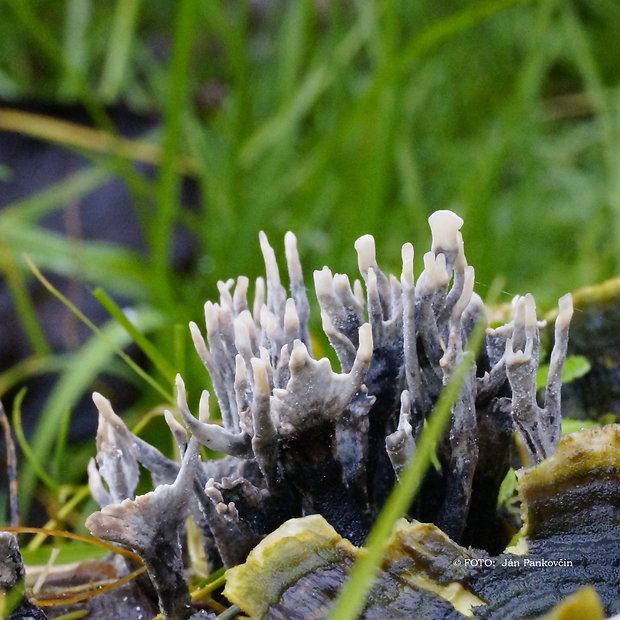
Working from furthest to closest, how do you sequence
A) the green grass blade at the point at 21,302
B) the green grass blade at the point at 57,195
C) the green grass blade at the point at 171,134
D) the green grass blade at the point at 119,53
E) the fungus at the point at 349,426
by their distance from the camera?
the green grass blade at the point at 119,53 → the green grass blade at the point at 57,195 → the green grass blade at the point at 21,302 → the green grass blade at the point at 171,134 → the fungus at the point at 349,426

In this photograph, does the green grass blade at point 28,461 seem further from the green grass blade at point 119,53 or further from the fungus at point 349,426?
the green grass blade at point 119,53

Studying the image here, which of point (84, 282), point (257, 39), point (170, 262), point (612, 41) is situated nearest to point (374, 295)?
point (84, 282)

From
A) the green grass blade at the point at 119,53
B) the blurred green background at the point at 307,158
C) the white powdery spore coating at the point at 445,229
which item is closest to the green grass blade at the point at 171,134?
the blurred green background at the point at 307,158

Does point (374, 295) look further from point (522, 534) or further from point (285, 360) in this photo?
point (522, 534)

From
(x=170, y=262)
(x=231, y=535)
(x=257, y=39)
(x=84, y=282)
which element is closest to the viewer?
(x=231, y=535)

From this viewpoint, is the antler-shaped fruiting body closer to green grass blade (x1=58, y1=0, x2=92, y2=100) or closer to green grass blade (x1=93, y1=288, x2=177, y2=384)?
green grass blade (x1=93, y1=288, x2=177, y2=384)

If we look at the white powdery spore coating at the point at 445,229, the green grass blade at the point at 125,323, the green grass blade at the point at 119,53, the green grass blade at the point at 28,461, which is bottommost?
the green grass blade at the point at 28,461

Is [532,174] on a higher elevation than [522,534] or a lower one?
higher

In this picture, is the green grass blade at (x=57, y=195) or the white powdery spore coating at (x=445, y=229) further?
the green grass blade at (x=57, y=195)

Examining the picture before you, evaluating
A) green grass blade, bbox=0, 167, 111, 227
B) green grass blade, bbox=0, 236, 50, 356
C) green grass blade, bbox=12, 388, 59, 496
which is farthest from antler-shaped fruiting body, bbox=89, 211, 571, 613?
green grass blade, bbox=0, 167, 111, 227
